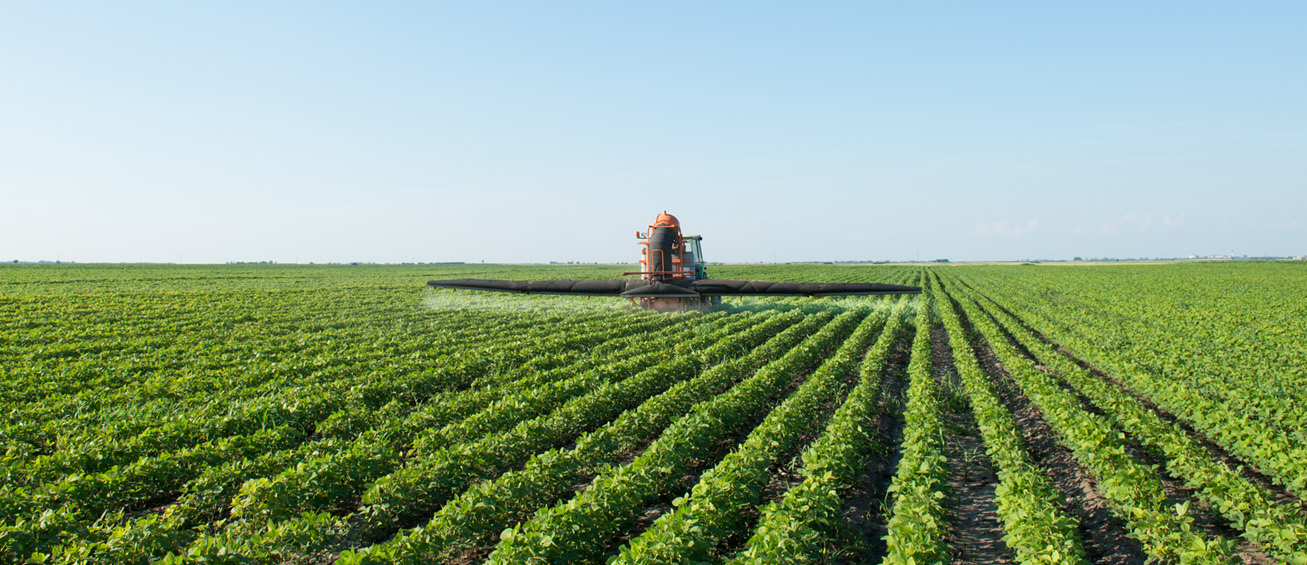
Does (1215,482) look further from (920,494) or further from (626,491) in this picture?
(626,491)

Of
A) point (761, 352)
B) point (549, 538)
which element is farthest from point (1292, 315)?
point (549, 538)

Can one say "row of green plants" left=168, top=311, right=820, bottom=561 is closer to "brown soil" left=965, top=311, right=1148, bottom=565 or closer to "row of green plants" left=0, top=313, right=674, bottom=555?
"row of green plants" left=0, top=313, right=674, bottom=555

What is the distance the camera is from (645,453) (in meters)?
6.20

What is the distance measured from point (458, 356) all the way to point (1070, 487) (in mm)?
10634

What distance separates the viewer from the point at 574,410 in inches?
330

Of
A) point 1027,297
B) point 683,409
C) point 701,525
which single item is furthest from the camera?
point 1027,297

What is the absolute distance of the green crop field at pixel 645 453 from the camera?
465 centimetres

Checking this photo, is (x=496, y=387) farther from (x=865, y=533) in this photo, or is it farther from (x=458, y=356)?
(x=865, y=533)

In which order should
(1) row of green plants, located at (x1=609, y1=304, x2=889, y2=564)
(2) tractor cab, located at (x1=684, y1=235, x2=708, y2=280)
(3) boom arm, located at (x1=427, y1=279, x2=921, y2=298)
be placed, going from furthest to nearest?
1. (2) tractor cab, located at (x1=684, y1=235, x2=708, y2=280)
2. (3) boom arm, located at (x1=427, y1=279, x2=921, y2=298)
3. (1) row of green plants, located at (x1=609, y1=304, x2=889, y2=564)

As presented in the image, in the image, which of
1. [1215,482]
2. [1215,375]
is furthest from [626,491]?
[1215,375]

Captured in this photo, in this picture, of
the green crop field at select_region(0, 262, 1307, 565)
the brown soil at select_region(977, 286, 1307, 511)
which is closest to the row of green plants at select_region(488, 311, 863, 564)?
the green crop field at select_region(0, 262, 1307, 565)

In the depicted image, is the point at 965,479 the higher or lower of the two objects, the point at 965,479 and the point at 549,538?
the lower

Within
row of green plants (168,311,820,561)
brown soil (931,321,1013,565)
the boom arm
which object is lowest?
brown soil (931,321,1013,565)

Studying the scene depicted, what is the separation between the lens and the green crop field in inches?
183
